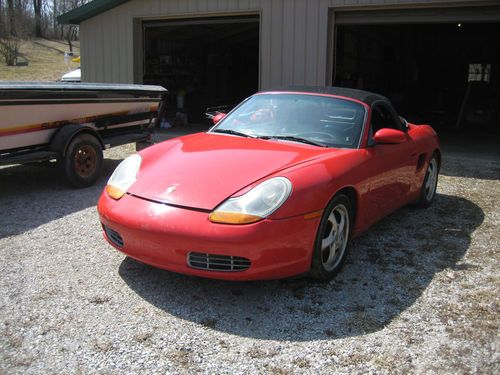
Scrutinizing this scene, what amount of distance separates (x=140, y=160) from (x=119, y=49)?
8543 mm

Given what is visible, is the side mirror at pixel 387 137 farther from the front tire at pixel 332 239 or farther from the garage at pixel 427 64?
the garage at pixel 427 64

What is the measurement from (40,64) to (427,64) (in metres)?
23.0

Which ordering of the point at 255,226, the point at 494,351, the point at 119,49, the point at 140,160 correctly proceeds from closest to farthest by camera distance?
1. the point at 494,351
2. the point at 255,226
3. the point at 140,160
4. the point at 119,49

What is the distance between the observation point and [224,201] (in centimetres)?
343

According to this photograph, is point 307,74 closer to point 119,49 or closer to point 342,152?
point 119,49

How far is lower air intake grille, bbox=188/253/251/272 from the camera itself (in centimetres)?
334

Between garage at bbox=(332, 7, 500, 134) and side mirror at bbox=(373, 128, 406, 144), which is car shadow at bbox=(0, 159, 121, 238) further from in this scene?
garage at bbox=(332, 7, 500, 134)

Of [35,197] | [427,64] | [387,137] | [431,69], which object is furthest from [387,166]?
[431,69]

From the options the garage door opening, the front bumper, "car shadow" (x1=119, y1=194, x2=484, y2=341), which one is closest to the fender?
"car shadow" (x1=119, y1=194, x2=484, y2=341)

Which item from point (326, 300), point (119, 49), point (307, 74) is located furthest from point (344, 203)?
point (119, 49)

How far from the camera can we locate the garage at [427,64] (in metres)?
14.1

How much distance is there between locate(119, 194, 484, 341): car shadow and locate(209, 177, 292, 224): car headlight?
629mm

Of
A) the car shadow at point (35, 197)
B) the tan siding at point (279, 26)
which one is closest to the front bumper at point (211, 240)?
the car shadow at point (35, 197)

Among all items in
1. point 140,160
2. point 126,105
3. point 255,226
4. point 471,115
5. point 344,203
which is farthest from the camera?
point 471,115
